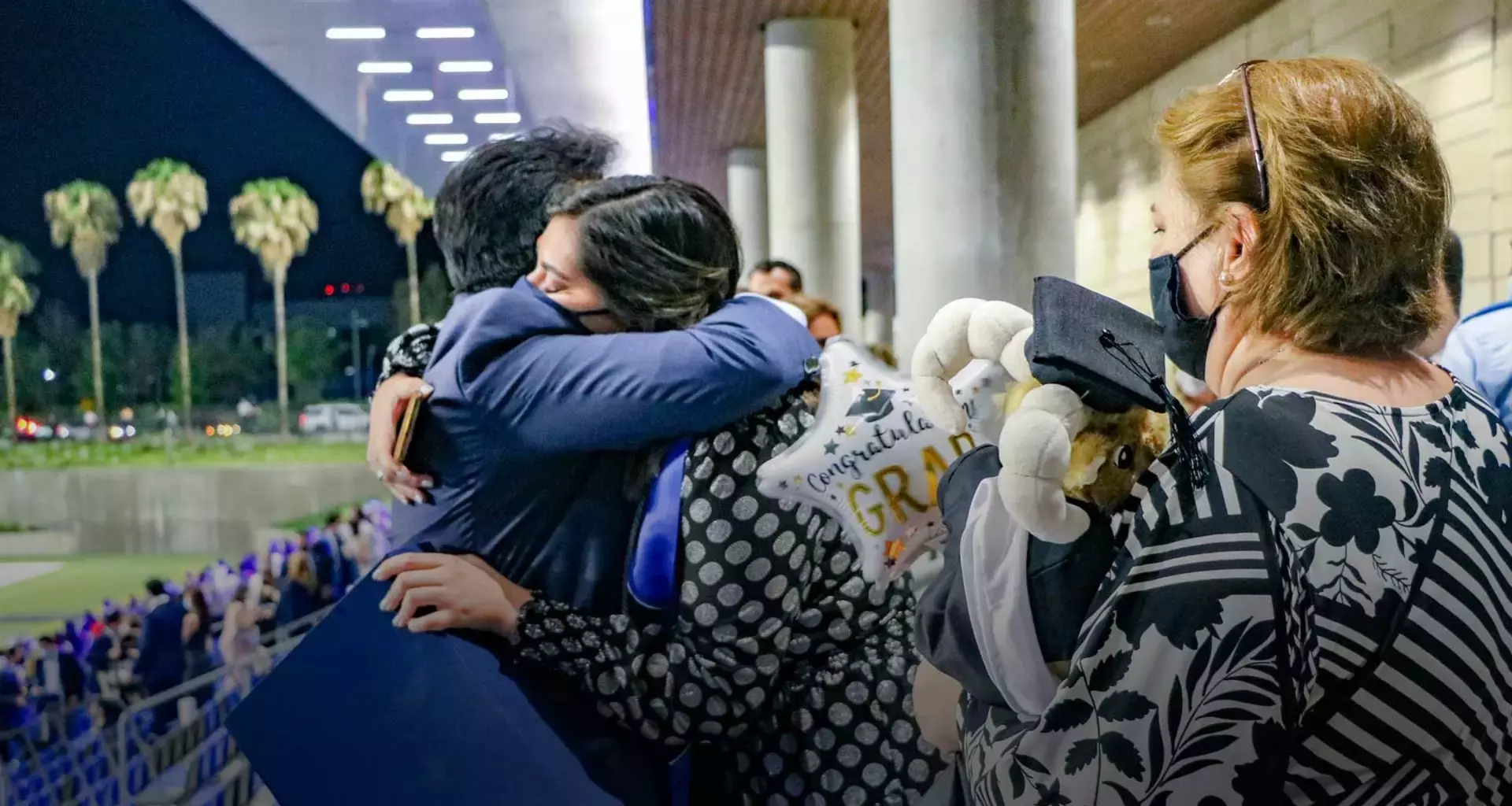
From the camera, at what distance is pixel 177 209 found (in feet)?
9.45

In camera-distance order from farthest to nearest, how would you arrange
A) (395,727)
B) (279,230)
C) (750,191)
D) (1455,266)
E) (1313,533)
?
(750,191)
(279,230)
(1455,266)
(395,727)
(1313,533)

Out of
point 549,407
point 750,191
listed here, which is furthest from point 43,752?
point 750,191

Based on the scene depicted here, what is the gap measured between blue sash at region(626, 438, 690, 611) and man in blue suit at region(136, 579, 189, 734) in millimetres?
1717

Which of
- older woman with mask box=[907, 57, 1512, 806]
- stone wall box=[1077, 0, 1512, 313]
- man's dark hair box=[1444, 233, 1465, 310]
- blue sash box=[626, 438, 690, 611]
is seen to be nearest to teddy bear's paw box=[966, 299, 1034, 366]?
older woman with mask box=[907, 57, 1512, 806]

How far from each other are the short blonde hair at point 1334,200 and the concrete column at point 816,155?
6750 millimetres

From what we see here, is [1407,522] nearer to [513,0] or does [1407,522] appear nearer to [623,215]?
[623,215]

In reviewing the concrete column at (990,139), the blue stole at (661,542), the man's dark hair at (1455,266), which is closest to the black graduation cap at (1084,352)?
the blue stole at (661,542)

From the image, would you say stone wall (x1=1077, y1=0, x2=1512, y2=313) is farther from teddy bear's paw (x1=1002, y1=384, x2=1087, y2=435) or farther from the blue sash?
teddy bear's paw (x1=1002, y1=384, x2=1087, y2=435)

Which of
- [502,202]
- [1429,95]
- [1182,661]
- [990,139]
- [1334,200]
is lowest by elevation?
[1182,661]

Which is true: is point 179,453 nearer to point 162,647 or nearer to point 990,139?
point 162,647

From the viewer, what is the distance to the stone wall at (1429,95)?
375 centimetres

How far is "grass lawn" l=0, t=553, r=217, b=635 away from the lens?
253 cm

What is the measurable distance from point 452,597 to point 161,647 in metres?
1.61

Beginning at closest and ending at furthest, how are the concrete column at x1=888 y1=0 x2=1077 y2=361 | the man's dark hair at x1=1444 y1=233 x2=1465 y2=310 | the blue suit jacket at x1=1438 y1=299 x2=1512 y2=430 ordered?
the man's dark hair at x1=1444 y1=233 x2=1465 y2=310
the blue suit jacket at x1=1438 y1=299 x2=1512 y2=430
the concrete column at x1=888 y1=0 x2=1077 y2=361
